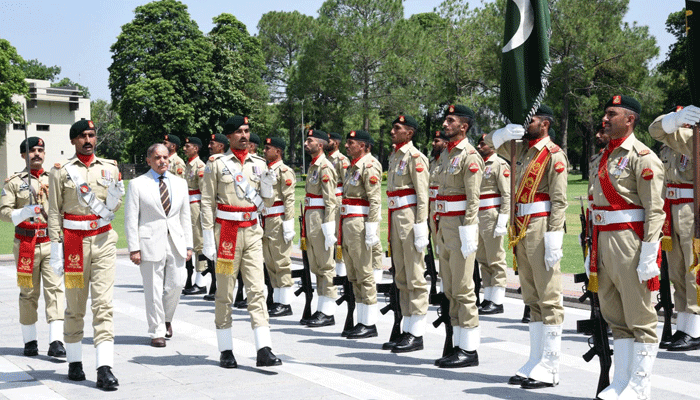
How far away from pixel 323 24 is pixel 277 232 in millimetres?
46370

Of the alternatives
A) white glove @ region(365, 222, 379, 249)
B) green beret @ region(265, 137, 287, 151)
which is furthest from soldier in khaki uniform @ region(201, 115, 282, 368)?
green beret @ region(265, 137, 287, 151)

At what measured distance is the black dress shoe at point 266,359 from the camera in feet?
25.9

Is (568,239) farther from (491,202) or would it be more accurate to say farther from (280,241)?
(280,241)

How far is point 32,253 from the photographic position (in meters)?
8.59

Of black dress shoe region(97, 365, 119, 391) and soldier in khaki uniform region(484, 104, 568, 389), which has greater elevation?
soldier in khaki uniform region(484, 104, 568, 389)

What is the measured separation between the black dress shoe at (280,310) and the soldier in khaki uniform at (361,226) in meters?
1.83

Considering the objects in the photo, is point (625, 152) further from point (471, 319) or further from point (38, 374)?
point (38, 374)

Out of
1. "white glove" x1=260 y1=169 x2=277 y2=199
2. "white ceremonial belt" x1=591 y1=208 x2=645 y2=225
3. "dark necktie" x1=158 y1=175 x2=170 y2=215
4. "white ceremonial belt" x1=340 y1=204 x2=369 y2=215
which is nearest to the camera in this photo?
"white ceremonial belt" x1=591 y1=208 x2=645 y2=225

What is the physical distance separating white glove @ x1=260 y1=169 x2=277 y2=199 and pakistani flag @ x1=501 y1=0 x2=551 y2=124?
2.36 m

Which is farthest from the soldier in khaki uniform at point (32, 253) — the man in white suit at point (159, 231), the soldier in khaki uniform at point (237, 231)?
the soldier in khaki uniform at point (237, 231)

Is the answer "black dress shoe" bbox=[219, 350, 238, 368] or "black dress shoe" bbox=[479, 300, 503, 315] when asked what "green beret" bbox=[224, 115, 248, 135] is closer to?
"black dress shoe" bbox=[219, 350, 238, 368]

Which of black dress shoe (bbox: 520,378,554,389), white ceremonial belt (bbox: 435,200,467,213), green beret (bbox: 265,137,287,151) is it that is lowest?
black dress shoe (bbox: 520,378,554,389)

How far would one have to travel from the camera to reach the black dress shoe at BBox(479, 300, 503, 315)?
1111cm

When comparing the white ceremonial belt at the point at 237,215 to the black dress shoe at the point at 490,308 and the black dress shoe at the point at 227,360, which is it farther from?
the black dress shoe at the point at 490,308
